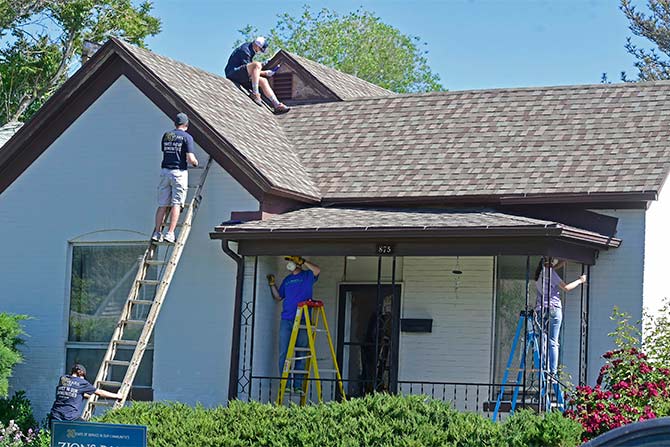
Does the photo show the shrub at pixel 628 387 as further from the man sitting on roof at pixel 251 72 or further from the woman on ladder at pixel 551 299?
the man sitting on roof at pixel 251 72

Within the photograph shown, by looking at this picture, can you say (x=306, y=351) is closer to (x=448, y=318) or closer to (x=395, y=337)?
(x=395, y=337)

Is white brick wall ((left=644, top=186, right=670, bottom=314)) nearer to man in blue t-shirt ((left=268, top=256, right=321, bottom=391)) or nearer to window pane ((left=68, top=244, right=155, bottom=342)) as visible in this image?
man in blue t-shirt ((left=268, top=256, right=321, bottom=391))

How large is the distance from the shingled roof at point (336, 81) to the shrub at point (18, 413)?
24.4ft

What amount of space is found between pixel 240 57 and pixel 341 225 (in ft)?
18.3

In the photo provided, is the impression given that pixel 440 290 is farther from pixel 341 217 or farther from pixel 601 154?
pixel 601 154

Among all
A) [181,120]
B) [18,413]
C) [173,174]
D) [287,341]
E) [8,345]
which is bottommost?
[18,413]

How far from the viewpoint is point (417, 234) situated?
1605cm

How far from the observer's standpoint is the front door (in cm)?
1817

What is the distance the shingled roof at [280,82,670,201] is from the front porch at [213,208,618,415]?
1.04 m

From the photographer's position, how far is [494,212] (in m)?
17.0

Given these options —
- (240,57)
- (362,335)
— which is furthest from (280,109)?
(362,335)

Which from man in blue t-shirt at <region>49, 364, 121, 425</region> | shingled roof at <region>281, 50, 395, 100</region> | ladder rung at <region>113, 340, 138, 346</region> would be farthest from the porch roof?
shingled roof at <region>281, 50, 395, 100</region>

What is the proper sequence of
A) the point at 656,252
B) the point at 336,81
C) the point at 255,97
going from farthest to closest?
the point at 336,81 < the point at 255,97 < the point at 656,252

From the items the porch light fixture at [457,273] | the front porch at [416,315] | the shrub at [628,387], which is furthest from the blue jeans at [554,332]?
the porch light fixture at [457,273]
